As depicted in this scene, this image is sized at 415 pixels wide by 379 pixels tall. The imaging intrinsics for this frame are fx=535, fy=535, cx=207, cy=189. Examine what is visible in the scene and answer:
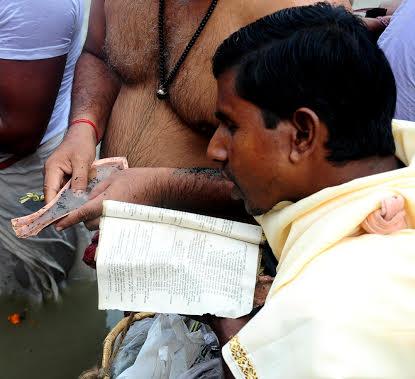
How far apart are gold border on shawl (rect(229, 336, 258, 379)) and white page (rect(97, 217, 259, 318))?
17cm

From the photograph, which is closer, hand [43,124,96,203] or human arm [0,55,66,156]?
hand [43,124,96,203]

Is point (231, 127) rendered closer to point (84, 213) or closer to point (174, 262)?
point (174, 262)

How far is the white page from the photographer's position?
120cm

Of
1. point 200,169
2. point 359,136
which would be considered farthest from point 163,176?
point 359,136

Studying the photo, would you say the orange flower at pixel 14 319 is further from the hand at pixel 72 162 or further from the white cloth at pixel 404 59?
the white cloth at pixel 404 59

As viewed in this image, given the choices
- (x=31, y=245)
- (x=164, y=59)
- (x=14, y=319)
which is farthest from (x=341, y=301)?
(x=14, y=319)

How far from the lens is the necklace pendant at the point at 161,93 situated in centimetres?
159

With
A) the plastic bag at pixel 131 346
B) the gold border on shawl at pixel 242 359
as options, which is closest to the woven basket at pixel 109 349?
the plastic bag at pixel 131 346

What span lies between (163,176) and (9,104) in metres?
0.71

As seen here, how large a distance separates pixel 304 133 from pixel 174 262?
0.42 m

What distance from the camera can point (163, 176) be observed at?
1517 mm

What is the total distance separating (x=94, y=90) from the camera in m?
1.83

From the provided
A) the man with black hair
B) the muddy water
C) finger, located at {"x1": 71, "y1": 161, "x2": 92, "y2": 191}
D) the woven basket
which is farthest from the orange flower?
the man with black hair

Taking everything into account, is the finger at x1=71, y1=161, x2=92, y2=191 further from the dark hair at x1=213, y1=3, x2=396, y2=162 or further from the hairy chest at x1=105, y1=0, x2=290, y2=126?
the dark hair at x1=213, y1=3, x2=396, y2=162
